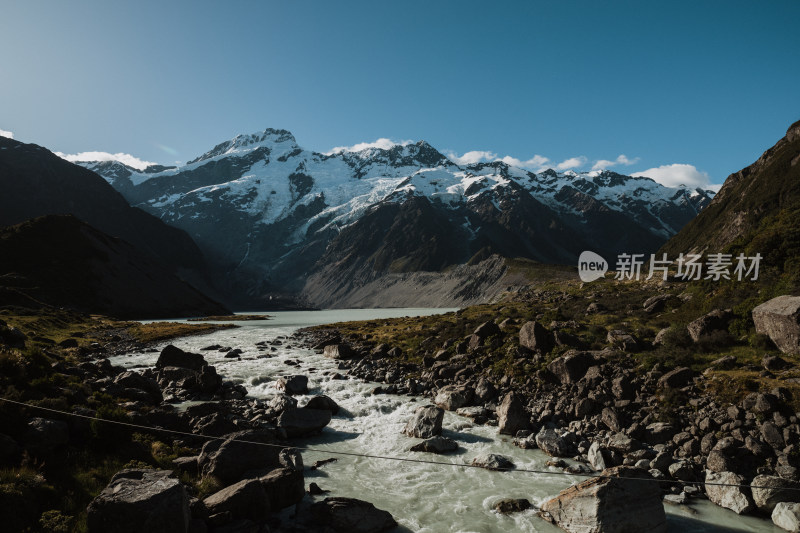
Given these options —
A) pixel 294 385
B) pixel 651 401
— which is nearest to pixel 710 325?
pixel 651 401

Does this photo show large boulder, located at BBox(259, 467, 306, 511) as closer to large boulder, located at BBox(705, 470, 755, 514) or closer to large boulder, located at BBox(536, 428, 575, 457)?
large boulder, located at BBox(536, 428, 575, 457)

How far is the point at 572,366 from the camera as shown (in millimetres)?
26000

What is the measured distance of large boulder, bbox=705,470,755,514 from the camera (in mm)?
14070

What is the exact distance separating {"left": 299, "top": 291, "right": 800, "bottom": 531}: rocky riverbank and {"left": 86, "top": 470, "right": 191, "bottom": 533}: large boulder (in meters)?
11.5

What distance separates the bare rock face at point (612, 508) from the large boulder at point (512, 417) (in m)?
8.02

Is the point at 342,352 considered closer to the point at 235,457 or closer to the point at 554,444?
the point at 554,444

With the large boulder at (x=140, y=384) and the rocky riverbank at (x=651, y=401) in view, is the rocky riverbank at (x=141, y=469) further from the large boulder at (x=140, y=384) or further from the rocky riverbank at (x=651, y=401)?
the rocky riverbank at (x=651, y=401)

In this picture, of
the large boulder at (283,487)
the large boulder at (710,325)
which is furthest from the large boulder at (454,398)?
the large boulder at (710,325)

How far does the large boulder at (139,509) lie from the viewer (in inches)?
402

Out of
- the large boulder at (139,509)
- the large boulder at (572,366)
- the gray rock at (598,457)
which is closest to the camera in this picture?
the large boulder at (139,509)

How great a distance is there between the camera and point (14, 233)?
142m

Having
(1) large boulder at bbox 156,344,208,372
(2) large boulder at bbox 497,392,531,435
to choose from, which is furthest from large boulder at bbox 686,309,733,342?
(1) large boulder at bbox 156,344,208,372

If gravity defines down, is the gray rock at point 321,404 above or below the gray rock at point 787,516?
below

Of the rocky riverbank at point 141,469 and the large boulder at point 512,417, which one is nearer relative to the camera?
the rocky riverbank at point 141,469
